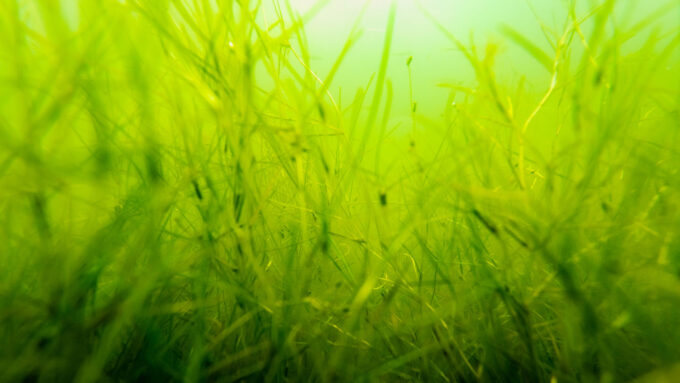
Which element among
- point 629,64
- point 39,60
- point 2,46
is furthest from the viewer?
point 629,64

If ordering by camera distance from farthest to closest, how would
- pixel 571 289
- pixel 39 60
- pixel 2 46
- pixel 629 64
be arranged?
pixel 629 64 < pixel 39 60 < pixel 2 46 < pixel 571 289

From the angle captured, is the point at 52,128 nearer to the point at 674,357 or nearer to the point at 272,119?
the point at 272,119

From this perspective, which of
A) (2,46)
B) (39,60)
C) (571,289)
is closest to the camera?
(571,289)

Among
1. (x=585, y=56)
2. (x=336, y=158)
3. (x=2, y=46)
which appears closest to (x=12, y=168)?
(x=2, y=46)

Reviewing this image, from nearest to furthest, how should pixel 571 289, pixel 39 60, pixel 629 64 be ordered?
pixel 571 289 → pixel 39 60 → pixel 629 64

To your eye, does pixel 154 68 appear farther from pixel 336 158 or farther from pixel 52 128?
pixel 336 158

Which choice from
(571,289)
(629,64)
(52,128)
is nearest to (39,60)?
(52,128)

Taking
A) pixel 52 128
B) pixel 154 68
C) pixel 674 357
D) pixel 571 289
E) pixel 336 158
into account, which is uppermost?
pixel 154 68

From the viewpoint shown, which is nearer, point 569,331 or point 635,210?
point 569,331

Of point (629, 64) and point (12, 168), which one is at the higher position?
point (629, 64)
